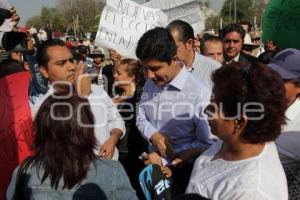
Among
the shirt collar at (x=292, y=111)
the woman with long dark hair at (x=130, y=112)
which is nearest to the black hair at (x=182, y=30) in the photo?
the woman with long dark hair at (x=130, y=112)

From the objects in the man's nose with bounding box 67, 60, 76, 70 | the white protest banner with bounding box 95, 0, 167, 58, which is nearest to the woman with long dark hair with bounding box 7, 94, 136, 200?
the man's nose with bounding box 67, 60, 76, 70

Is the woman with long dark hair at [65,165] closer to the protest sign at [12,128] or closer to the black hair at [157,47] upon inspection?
the black hair at [157,47]

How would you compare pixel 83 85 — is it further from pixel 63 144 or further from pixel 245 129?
pixel 245 129

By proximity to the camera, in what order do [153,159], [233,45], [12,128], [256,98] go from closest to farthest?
[256,98], [153,159], [12,128], [233,45]

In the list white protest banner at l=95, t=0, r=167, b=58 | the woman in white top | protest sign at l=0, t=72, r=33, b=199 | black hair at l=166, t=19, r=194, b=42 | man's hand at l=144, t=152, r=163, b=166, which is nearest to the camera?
the woman in white top

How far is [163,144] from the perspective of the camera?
2.54 m

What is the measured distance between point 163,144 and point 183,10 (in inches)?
113

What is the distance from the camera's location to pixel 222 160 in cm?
179


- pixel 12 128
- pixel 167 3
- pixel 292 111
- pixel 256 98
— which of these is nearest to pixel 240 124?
pixel 256 98

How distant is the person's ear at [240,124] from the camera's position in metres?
1.72

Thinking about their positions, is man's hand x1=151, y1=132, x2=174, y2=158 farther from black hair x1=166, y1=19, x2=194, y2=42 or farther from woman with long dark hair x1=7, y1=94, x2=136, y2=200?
black hair x1=166, y1=19, x2=194, y2=42

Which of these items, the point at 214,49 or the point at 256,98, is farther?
the point at 214,49

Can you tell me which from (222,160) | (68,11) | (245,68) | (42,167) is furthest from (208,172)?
(68,11)

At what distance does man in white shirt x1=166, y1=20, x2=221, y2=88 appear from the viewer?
11.6ft
